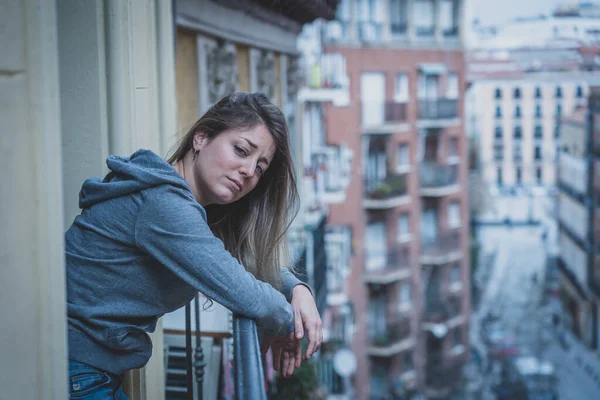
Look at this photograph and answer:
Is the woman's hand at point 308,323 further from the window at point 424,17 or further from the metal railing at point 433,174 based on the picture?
the metal railing at point 433,174

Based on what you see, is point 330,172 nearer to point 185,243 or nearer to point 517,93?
point 517,93

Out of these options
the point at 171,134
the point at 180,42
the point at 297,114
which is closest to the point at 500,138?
the point at 297,114

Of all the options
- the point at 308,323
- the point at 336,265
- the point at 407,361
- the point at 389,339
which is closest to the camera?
the point at 308,323

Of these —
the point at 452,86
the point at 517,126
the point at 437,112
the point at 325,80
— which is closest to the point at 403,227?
the point at 437,112

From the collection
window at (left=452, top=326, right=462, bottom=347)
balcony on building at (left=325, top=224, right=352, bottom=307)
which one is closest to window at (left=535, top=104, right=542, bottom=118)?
window at (left=452, top=326, right=462, bottom=347)

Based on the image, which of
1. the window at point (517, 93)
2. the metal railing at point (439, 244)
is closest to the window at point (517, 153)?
the window at point (517, 93)

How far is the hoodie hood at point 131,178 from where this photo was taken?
1.55 m

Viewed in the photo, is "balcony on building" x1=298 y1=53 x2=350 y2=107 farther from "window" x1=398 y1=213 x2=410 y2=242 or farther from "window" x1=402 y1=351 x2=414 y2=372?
"window" x1=402 y1=351 x2=414 y2=372

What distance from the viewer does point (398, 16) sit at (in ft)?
57.3

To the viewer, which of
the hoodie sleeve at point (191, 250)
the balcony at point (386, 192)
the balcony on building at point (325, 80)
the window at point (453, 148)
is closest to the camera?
the hoodie sleeve at point (191, 250)

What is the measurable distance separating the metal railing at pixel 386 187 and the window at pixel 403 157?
22cm

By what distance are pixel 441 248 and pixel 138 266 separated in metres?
17.7

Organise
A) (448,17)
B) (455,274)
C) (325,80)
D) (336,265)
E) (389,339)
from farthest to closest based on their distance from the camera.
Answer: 1. (455,274)
2. (448,17)
3. (389,339)
4. (336,265)
5. (325,80)

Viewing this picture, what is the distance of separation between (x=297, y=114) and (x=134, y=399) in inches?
280
